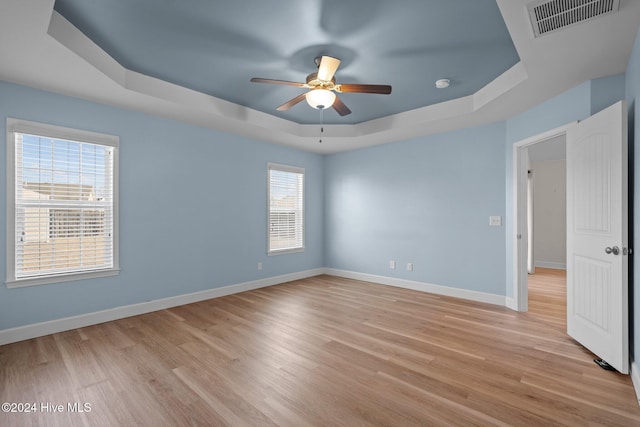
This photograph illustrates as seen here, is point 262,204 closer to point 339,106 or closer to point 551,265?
point 339,106

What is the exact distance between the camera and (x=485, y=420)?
6.20 feet

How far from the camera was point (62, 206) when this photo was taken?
11.0 ft

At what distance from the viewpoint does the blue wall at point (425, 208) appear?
4457 millimetres

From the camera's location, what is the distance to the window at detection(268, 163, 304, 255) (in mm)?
5637

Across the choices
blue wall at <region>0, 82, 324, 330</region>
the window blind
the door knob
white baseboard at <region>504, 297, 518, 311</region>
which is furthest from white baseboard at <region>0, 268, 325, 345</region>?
the door knob

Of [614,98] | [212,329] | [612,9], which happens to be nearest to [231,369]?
[212,329]

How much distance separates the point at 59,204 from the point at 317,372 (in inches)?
127

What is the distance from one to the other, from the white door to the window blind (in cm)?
499

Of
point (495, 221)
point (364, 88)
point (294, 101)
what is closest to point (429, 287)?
point (495, 221)

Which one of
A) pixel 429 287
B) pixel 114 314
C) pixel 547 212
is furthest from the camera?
pixel 547 212

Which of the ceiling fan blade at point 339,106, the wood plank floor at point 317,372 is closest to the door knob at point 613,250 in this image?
the wood plank floor at point 317,372

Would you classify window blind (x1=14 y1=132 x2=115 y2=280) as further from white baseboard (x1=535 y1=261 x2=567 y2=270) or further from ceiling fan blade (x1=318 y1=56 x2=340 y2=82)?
white baseboard (x1=535 y1=261 x2=567 y2=270)

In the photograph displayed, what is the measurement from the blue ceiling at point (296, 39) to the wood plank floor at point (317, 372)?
275 centimetres

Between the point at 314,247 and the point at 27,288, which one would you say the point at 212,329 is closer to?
the point at 27,288
